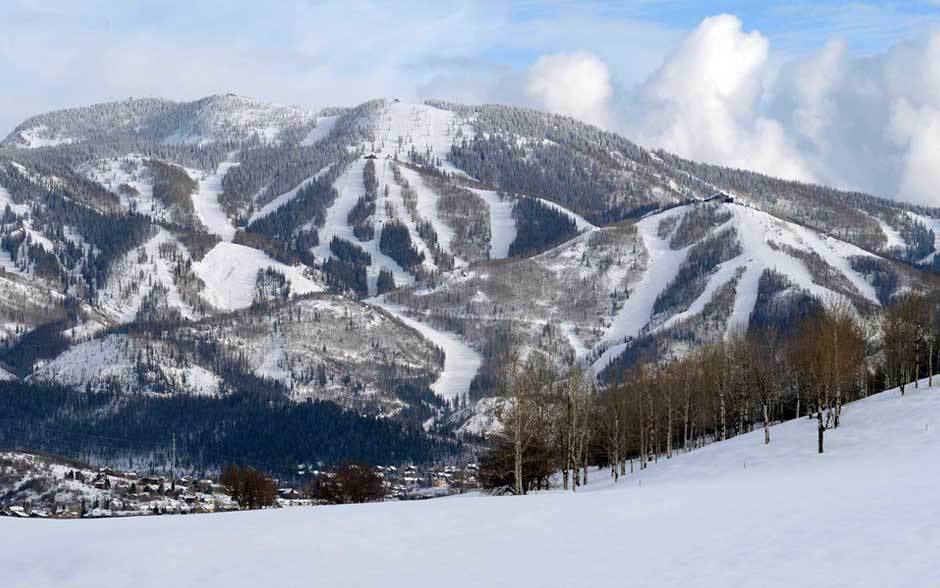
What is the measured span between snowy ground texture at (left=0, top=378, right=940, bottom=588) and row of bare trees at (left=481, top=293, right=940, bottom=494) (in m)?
27.9

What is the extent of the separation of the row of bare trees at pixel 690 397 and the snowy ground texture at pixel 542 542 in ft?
91.5

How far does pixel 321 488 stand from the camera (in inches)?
5364

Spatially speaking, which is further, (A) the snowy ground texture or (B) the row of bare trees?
(B) the row of bare trees

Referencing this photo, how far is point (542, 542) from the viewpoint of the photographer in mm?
34906

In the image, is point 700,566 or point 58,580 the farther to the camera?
point 58,580

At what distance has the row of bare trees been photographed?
82.0m

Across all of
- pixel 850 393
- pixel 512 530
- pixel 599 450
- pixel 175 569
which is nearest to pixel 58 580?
pixel 175 569

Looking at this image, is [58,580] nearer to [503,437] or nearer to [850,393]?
[503,437]

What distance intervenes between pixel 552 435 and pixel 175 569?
6583cm

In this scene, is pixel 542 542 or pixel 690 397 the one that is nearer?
pixel 542 542

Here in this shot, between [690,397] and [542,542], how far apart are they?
8763 cm

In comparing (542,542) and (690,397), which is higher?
(690,397)

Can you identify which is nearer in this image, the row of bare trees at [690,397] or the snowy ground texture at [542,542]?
the snowy ground texture at [542,542]

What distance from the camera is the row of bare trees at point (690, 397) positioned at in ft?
269
